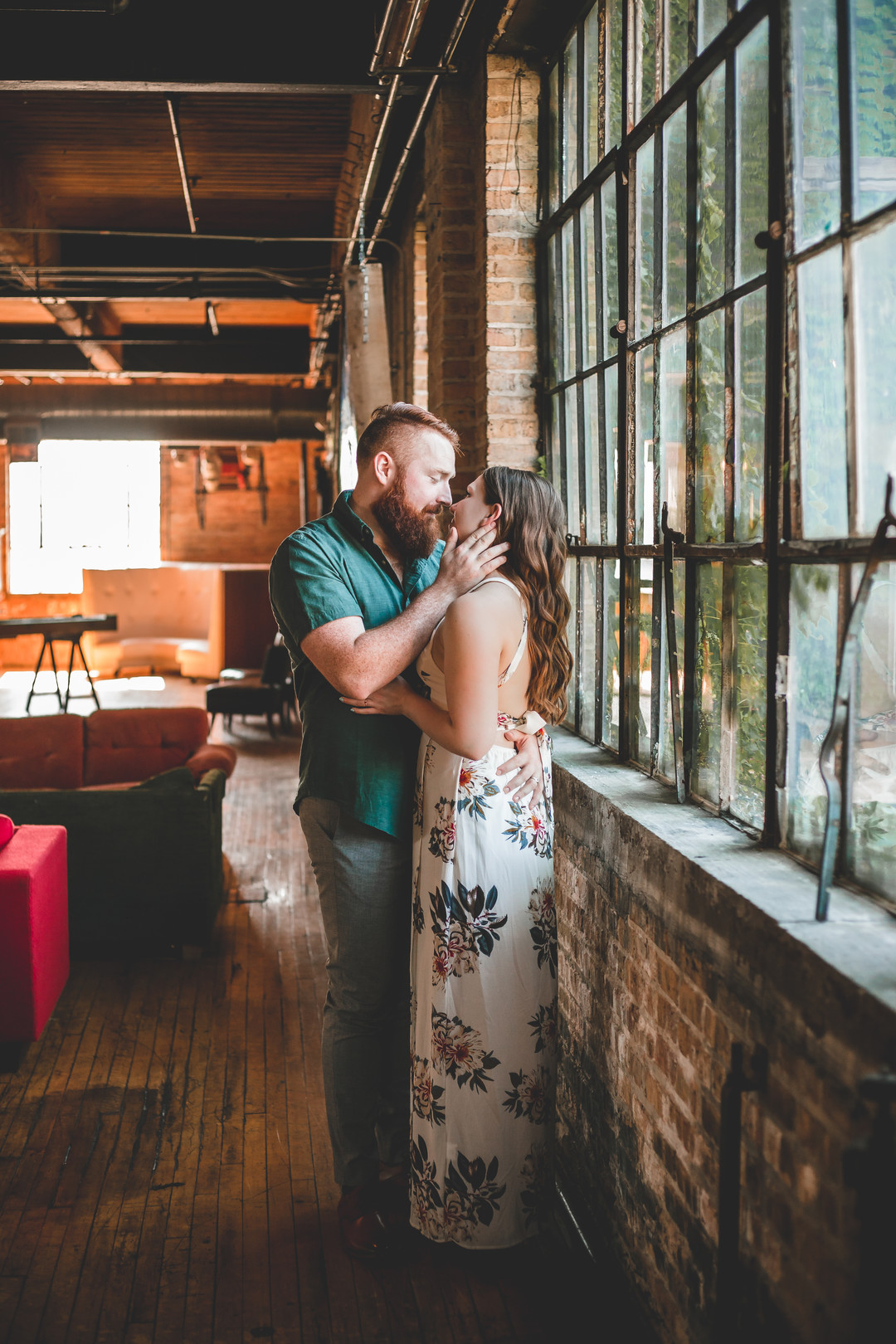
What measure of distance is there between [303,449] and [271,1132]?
12.3m

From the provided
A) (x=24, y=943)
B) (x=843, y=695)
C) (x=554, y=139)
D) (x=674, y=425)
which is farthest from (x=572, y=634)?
(x=24, y=943)

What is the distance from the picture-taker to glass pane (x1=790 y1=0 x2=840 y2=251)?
1.62 metres

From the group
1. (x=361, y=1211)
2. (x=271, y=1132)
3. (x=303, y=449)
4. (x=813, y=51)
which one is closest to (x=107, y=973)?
(x=271, y=1132)

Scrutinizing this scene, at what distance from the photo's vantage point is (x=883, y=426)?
4.88 feet

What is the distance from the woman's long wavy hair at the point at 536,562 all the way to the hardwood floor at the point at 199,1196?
131 cm

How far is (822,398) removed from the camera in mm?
1647

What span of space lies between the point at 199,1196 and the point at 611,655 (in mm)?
1765

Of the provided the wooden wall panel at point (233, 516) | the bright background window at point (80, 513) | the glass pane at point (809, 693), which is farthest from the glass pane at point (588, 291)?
the bright background window at point (80, 513)

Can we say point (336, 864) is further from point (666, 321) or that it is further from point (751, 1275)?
point (666, 321)

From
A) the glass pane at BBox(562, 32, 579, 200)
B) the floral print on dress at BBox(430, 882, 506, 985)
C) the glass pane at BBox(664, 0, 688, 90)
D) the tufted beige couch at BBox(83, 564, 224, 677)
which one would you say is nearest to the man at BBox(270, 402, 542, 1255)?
the floral print on dress at BBox(430, 882, 506, 985)

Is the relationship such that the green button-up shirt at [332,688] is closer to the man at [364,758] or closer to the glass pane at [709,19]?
the man at [364,758]

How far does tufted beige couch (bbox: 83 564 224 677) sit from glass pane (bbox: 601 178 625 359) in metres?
12.2

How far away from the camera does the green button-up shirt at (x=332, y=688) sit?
2.22 meters

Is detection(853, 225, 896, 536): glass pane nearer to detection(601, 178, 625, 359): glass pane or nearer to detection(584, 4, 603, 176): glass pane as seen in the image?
detection(601, 178, 625, 359): glass pane
